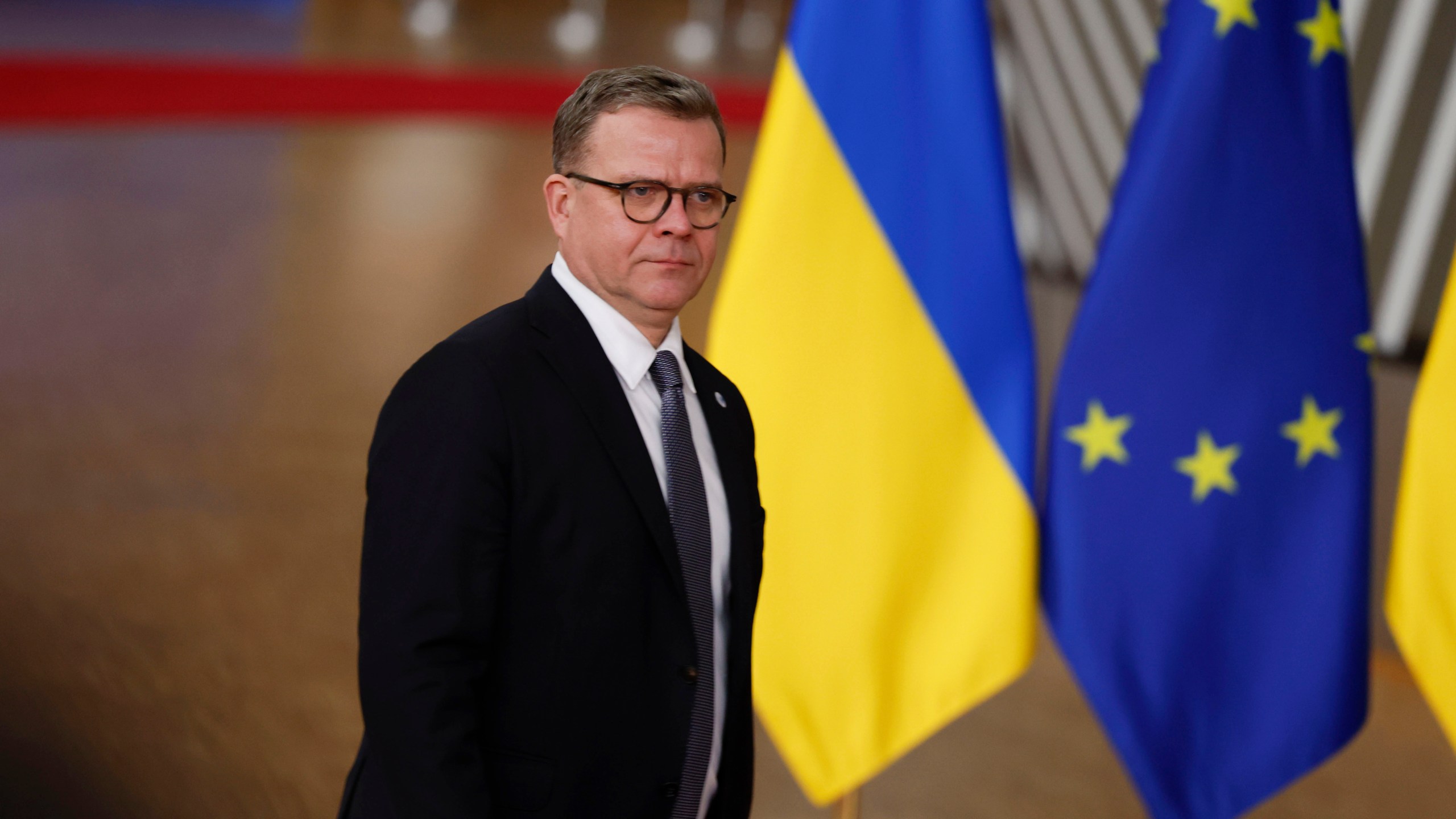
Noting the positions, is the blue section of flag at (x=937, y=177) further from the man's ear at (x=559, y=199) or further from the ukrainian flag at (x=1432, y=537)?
the man's ear at (x=559, y=199)

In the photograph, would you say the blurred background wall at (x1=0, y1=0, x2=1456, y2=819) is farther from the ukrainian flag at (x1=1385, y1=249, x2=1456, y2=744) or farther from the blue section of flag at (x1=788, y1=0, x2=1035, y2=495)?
the blue section of flag at (x1=788, y1=0, x2=1035, y2=495)

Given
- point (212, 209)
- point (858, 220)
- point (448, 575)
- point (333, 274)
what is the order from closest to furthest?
point (448, 575)
point (858, 220)
point (333, 274)
point (212, 209)

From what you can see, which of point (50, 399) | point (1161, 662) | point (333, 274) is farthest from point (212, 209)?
point (1161, 662)

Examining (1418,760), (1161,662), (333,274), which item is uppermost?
(333,274)

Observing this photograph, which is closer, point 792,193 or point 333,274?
point 792,193

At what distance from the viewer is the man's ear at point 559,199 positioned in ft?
3.78

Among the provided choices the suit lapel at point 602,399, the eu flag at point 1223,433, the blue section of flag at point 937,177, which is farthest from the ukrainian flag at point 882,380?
the suit lapel at point 602,399

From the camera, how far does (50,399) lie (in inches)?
170

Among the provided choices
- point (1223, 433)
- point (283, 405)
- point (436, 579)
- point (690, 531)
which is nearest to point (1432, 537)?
point (1223, 433)

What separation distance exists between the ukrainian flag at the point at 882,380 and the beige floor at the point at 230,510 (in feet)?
2.41

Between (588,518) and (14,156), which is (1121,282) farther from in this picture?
(14,156)

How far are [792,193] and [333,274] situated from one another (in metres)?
4.18

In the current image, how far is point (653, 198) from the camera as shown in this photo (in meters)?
1.13

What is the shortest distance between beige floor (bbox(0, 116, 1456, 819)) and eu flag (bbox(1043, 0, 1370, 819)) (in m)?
0.76
